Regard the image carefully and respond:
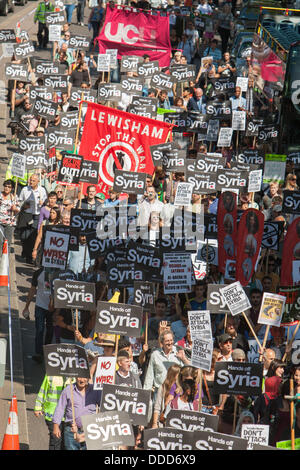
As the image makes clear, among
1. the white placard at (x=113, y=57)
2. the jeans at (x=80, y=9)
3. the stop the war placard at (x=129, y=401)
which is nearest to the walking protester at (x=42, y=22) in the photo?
the jeans at (x=80, y=9)

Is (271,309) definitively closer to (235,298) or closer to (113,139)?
(235,298)

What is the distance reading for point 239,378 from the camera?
11172 mm

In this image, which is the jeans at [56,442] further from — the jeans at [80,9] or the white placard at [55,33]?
the jeans at [80,9]

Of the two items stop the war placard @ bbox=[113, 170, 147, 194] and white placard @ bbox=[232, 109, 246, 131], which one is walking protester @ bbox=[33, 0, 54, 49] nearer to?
white placard @ bbox=[232, 109, 246, 131]

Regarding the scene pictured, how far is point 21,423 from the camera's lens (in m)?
12.6

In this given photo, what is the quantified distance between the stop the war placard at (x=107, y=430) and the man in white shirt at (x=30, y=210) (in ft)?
26.4

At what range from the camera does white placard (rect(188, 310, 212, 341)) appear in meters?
11.8

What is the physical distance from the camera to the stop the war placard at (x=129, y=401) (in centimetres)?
1066

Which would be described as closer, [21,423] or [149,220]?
[21,423]

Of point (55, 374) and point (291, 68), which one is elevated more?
point (291, 68)

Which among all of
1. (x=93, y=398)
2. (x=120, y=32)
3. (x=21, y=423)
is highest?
(x=120, y=32)

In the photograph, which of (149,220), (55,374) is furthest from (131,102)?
(55,374)
